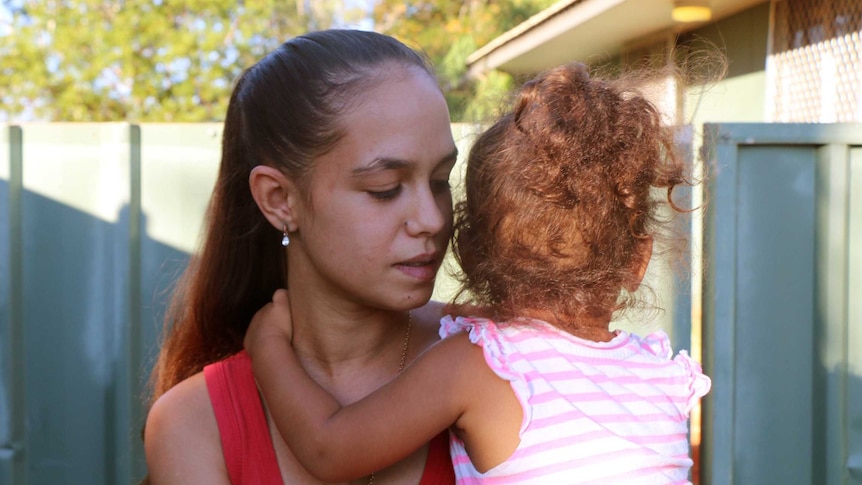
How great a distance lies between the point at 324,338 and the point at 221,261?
0.32m

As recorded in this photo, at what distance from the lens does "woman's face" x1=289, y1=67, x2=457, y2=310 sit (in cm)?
182

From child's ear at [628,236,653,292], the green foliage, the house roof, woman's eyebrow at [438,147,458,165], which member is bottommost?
child's ear at [628,236,653,292]

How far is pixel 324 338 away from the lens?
6.78 ft

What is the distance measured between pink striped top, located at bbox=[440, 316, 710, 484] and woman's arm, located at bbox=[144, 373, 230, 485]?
46 centimetres

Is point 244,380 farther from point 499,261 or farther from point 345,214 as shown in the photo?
point 499,261

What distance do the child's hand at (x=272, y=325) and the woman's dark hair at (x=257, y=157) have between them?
0.28 ft

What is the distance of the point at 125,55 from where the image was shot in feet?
55.4

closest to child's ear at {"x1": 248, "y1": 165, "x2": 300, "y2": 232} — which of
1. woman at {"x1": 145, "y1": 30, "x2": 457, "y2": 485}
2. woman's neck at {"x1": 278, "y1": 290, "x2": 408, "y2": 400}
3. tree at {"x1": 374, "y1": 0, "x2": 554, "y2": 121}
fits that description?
woman at {"x1": 145, "y1": 30, "x2": 457, "y2": 485}

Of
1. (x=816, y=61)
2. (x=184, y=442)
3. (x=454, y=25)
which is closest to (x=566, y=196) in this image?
A: (x=184, y=442)

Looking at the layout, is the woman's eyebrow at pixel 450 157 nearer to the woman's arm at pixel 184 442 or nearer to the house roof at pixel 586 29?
the woman's arm at pixel 184 442

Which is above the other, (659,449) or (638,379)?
(638,379)

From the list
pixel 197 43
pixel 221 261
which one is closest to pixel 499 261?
pixel 221 261

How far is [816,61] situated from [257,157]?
6232mm

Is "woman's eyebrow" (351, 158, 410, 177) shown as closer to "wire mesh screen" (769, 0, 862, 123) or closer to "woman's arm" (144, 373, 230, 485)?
"woman's arm" (144, 373, 230, 485)
